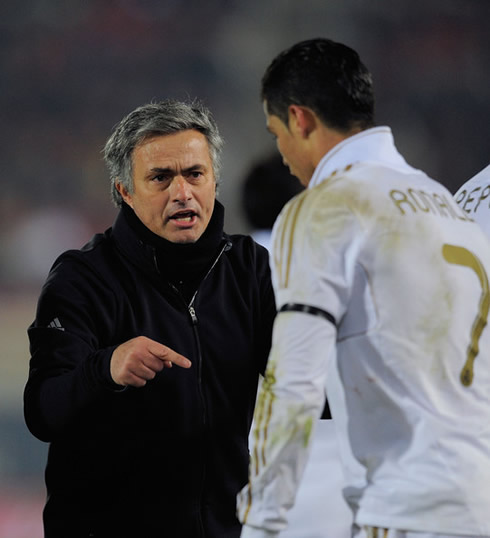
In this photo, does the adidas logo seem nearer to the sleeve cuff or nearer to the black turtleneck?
the black turtleneck

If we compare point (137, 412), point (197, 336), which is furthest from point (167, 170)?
point (137, 412)

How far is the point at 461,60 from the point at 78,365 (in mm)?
3082

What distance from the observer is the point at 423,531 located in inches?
43.9

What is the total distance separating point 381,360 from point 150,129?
87 cm

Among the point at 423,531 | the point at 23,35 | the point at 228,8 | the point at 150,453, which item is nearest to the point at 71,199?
the point at 23,35

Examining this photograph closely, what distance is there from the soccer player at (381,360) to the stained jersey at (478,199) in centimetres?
57

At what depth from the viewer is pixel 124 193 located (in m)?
1.89

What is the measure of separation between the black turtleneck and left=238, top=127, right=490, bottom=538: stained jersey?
57cm

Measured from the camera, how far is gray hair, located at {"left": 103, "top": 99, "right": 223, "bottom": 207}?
182 cm

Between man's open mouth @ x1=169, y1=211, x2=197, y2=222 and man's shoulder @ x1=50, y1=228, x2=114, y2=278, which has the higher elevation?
man's open mouth @ x1=169, y1=211, x2=197, y2=222

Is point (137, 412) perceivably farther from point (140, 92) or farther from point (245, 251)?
point (140, 92)

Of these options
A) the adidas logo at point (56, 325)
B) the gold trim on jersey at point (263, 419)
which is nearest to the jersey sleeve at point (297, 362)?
the gold trim on jersey at point (263, 419)

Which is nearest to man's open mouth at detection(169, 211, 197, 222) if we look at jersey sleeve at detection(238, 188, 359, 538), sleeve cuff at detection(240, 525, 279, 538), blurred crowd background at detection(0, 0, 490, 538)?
jersey sleeve at detection(238, 188, 359, 538)

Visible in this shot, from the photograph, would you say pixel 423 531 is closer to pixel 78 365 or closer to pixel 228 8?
pixel 78 365
